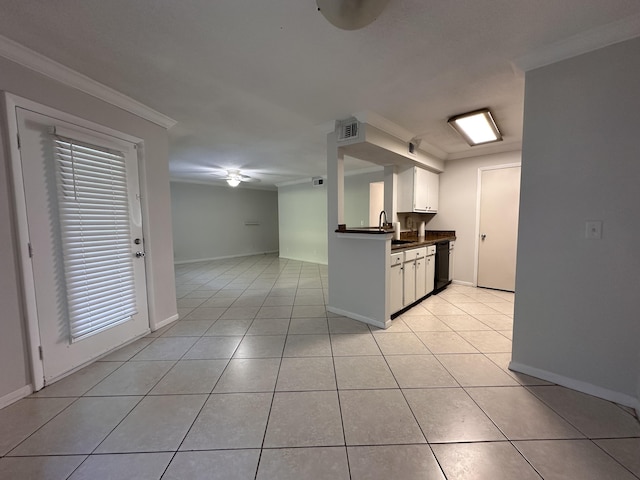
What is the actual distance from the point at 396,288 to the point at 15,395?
3.36 meters

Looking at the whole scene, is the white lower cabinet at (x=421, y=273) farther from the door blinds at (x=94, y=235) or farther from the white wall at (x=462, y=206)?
the door blinds at (x=94, y=235)

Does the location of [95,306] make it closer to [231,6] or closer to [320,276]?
[231,6]

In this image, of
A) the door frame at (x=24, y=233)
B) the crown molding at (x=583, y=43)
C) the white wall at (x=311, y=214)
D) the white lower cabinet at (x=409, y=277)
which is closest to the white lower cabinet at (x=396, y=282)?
the white lower cabinet at (x=409, y=277)

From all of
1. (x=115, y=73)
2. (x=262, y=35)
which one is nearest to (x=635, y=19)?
(x=262, y=35)

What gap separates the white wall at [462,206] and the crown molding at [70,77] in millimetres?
4585

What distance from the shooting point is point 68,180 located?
2.05m

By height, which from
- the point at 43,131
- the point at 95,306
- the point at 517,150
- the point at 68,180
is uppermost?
the point at 517,150

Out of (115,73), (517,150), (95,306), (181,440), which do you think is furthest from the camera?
(517,150)

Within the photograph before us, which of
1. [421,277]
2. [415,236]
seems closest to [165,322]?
[421,277]

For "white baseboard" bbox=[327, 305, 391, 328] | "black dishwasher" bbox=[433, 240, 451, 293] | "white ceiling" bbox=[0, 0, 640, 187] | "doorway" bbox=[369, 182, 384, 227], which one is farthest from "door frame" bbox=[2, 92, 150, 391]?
"doorway" bbox=[369, 182, 384, 227]

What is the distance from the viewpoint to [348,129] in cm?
293

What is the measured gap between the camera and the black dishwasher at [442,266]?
4.17m

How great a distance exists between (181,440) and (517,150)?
5.40 meters

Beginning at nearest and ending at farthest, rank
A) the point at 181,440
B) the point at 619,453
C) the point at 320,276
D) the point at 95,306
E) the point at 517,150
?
the point at 619,453
the point at 181,440
the point at 95,306
the point at 517,150
the point at 320,276
